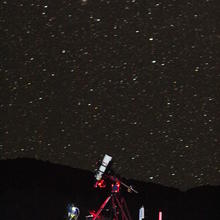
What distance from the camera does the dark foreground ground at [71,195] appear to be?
138 cm

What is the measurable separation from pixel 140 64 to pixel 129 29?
3.3 inches

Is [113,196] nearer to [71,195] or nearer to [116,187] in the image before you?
[116,187]

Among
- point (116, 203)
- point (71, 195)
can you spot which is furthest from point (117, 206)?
point (71, 195)

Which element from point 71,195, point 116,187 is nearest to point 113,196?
point 116,187

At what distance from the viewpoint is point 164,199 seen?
1.48 m

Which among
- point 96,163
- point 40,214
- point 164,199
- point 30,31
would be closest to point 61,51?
point 30,31

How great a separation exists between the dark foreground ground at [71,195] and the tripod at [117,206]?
0.08 ft

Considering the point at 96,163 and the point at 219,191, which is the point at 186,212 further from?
the point at 96,163

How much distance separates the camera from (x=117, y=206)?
139cm

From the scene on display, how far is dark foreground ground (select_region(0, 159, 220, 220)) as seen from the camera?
54.4 inches

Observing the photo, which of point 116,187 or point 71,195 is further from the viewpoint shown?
point 71,195

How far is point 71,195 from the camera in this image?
1438mm

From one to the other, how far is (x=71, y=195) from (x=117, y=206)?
0.13 meters

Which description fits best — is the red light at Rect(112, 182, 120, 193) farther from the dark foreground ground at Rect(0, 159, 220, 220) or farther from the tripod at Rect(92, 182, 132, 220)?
the dark foreground ground at Rect(0, 159, 220, 220)
